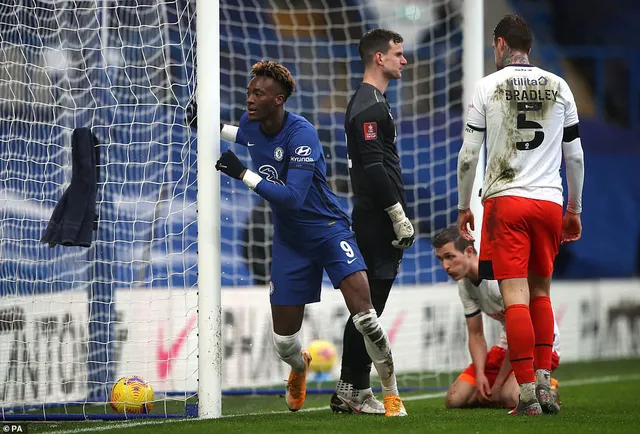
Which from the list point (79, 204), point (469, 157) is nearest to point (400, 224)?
point (469, 157)

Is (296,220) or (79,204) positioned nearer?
(296,220)

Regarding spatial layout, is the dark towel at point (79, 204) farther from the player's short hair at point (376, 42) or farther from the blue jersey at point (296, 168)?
the player's short hair at point (376, 42)

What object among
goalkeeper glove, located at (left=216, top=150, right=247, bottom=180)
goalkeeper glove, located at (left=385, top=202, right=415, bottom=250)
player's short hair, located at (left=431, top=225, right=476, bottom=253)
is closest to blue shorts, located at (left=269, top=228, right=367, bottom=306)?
goalkeeper glove, located at (left=385, top=202, right=415, bottom=250)

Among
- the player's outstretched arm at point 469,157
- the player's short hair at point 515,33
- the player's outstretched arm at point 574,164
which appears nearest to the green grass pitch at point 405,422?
the player's outstretched arm at point 574,164

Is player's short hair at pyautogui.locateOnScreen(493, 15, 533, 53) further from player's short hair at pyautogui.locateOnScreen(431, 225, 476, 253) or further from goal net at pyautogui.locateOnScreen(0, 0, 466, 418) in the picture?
goal net at pyautogui.locateOnScreen(0, 0, 466, 418)

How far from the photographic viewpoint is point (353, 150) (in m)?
6.25

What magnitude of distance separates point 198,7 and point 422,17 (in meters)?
6.63

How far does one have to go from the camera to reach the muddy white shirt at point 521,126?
5730 mm

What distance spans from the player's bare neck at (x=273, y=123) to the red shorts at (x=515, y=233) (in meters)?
1.23

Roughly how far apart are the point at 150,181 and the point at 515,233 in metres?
2.98

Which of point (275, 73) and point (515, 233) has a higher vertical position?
point (275, 73)

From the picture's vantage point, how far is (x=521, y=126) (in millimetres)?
5750

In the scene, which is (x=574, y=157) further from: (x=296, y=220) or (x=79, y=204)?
(x=79, y=204)

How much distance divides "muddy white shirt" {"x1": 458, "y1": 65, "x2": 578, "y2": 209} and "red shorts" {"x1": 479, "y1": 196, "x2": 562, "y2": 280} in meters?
0.06
